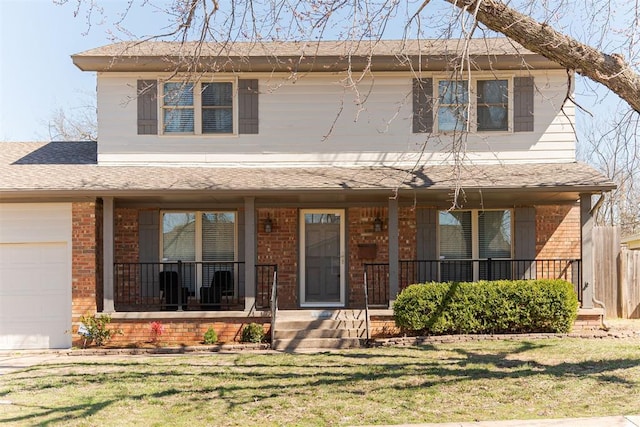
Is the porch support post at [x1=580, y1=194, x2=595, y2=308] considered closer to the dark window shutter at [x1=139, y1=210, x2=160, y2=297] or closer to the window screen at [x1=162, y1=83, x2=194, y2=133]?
the window screen at [x1=162, y1=83, x2=194, y2=133]

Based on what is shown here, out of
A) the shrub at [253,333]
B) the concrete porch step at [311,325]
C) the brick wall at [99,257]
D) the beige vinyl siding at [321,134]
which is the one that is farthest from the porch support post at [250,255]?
the brick wall at [99,257]

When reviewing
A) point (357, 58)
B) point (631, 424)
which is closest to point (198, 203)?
point (357, 58)

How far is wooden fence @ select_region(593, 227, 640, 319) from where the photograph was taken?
1321 cm

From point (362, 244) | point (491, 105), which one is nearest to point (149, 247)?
point (362, 244)

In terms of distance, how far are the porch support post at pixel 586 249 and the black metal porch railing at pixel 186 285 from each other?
606 centimetres

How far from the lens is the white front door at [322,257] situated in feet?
42.4

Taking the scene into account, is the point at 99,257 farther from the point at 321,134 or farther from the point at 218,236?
the point at 321,134

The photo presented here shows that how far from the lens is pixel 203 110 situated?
12664mm

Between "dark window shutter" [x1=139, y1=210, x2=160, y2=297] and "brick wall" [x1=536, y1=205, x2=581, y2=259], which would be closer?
"dark window shutter" [x1=139, y1=210, x2=160, y2=297]

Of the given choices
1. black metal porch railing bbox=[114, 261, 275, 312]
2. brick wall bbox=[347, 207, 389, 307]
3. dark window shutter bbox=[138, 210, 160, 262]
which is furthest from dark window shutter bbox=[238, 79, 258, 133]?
black metal porch railing bbox=[114, 261, 275, 312]

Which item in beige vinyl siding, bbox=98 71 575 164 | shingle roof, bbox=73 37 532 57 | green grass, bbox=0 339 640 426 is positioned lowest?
green grass, bbox=0 339 640 426

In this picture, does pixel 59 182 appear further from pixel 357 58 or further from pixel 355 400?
pixel 355 400

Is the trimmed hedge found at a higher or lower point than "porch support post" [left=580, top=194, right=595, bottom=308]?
lower

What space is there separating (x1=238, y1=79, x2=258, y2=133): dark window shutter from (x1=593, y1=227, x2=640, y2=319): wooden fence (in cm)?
792
